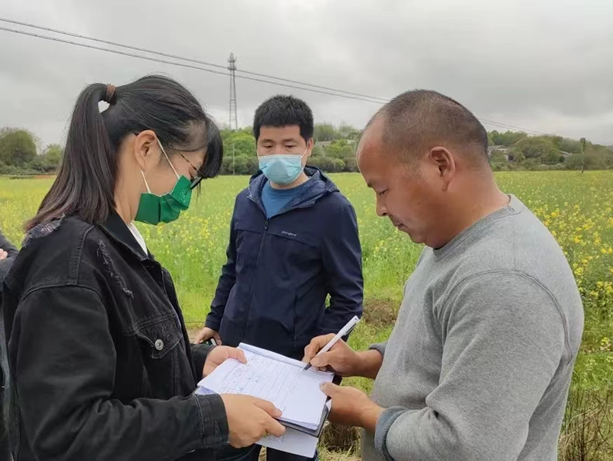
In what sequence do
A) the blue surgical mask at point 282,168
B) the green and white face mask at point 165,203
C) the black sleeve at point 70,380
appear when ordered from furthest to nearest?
the blue surgical mask at point 282,168 < the green and white face mask at point 165,203 < the black sleeve at point 70,380

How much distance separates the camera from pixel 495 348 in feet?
3.27

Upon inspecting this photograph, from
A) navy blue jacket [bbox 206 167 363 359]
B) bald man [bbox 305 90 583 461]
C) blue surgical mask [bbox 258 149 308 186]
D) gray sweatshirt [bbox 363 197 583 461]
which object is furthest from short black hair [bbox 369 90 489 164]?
blue surgical mask [bbox 258 149 308 186]

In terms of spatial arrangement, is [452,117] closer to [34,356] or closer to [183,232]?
[34,356]

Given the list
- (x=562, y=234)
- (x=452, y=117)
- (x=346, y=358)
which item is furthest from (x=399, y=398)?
(x=562, y=234)

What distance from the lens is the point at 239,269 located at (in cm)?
272

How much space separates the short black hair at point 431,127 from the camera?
121 centimetres

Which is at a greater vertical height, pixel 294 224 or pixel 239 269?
pixel 294 224

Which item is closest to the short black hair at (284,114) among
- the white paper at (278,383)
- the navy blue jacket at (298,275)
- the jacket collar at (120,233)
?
the navy blue jacket at (298,275)

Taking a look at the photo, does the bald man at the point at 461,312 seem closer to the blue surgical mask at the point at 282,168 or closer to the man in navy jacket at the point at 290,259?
the man in navy jacket at the point at 290,259

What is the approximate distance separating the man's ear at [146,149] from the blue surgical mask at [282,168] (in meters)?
1.39

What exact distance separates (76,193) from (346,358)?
3.46 feet

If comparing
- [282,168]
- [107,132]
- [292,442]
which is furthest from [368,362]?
[282,168]

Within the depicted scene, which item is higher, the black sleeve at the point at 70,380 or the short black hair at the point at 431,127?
the short black hair at the point at 431,127

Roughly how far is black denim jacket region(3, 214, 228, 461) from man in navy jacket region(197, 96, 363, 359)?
1.30 meters
